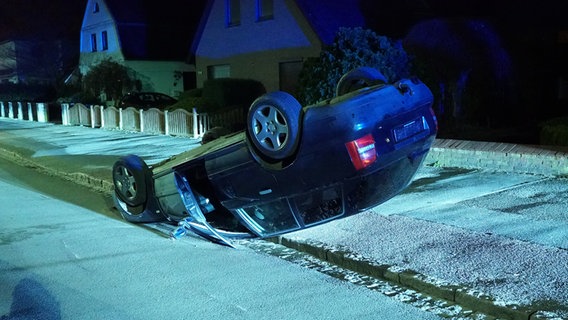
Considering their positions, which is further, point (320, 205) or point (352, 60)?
point (352, 60)

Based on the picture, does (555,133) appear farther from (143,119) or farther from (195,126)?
(143,119)

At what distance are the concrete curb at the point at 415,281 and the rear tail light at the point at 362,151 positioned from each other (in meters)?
1.11

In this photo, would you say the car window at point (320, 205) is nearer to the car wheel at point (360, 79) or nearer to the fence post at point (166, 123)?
the car wheel at point (360, 79)

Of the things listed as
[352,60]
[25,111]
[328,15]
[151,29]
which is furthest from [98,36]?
[352,60]

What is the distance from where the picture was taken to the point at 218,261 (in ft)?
19.1

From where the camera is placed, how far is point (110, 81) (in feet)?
105

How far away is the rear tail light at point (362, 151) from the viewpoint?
178 inches

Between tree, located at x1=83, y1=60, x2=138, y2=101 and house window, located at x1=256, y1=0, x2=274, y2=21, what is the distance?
12.9m

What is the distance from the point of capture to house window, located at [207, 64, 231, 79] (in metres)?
24.4

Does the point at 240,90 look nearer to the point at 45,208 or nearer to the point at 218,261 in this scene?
the point at 45,208

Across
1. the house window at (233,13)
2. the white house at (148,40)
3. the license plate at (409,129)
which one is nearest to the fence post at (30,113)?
the white house at (148,40)

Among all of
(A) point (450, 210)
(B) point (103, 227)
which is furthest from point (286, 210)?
(B) point (103, 227)

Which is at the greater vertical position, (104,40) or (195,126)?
(104,40)

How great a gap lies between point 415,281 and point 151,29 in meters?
32.2
